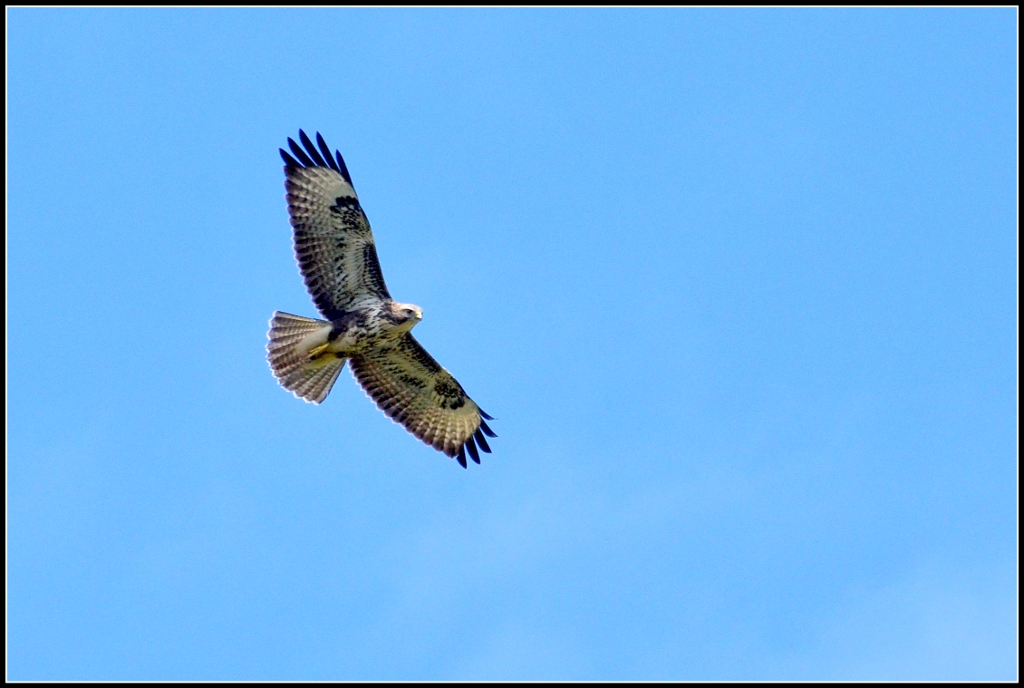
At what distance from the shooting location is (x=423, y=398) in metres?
13.2

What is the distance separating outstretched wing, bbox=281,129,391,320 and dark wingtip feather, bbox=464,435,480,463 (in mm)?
2322

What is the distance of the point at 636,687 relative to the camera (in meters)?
8.98

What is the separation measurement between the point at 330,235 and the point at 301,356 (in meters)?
1.31

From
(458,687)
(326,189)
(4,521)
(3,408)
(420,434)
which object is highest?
(326,189)

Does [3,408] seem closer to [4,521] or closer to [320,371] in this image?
[4,521]

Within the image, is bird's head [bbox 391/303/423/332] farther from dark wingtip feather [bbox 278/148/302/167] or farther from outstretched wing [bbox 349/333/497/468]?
dark wingtip feather [bbox 278/148/302/167]

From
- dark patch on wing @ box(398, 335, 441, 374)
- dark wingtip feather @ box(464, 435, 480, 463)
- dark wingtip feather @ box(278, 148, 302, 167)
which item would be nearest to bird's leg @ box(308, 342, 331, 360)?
dark patch on wing @ box(398, 335, 441, 374)

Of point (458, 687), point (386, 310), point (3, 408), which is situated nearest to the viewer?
point (458, 687)

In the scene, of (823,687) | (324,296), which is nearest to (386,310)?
(324,296)

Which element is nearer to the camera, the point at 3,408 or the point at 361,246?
the point at 361,246

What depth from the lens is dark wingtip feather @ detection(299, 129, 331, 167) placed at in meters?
11.9

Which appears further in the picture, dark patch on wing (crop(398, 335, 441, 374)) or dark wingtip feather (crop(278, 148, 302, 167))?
dark patch on wing (crop(398, 335, 441, 374))

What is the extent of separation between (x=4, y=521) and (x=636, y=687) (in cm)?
717

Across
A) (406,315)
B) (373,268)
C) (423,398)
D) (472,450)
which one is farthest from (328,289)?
(472,450)
